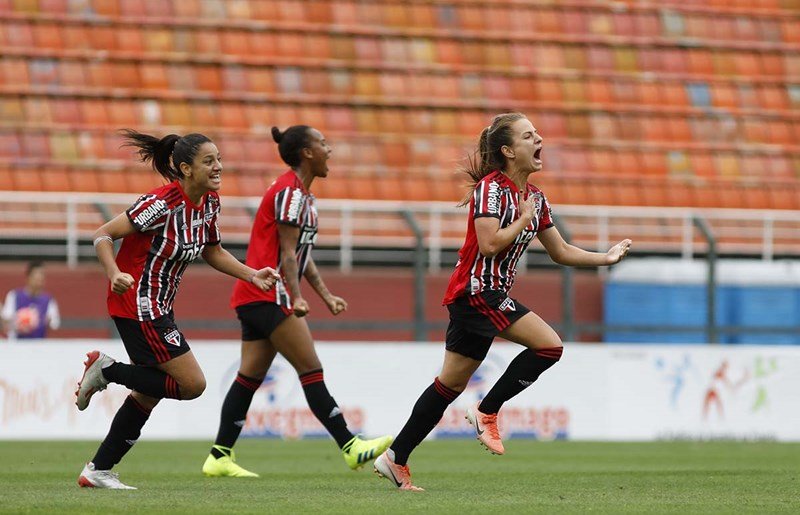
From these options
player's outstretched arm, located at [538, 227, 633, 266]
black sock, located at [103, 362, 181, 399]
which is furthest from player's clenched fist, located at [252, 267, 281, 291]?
player's outstretched arm, located at [538, 227, 633, 266]

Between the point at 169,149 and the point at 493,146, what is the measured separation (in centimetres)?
177

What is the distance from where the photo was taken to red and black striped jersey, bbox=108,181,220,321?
810 centimetres

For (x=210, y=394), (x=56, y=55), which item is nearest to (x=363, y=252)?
(x=210, y=394)

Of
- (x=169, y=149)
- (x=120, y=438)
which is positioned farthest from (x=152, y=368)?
(x=169, y=149)

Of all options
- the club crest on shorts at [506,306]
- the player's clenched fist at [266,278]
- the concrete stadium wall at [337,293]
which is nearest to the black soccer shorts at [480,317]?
the club crest on shorts at [506,306]

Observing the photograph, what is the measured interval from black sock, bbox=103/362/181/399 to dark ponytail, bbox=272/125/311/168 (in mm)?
2011

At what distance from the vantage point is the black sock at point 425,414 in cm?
819

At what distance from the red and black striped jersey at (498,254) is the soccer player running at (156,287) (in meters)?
0.98

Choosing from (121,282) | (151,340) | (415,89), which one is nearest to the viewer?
(121,282)

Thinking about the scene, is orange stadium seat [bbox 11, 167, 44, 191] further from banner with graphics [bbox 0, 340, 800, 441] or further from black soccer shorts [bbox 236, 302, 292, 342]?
black soccer shorts [bbox 236, 302, 292, 342]

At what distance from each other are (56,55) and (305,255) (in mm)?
10688

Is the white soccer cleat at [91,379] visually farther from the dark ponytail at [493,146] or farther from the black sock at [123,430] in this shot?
the dark ponytail at [493,146]

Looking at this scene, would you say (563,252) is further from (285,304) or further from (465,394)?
(465,394)

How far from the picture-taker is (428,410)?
26.9 ft
